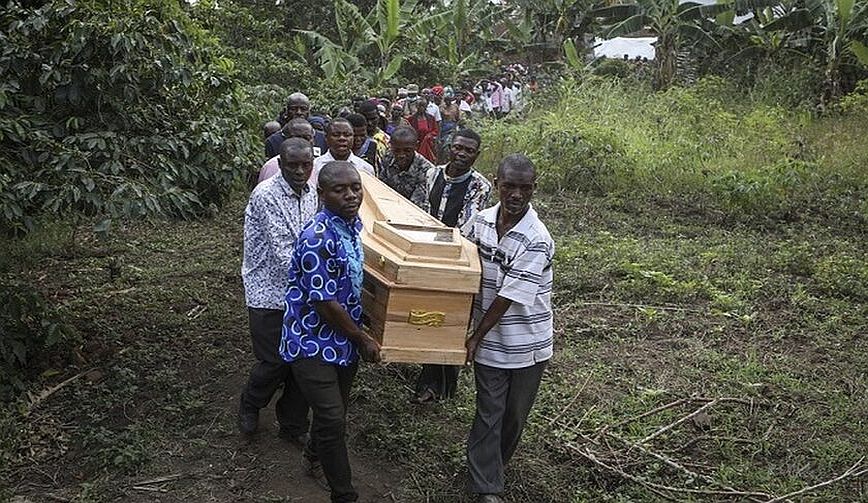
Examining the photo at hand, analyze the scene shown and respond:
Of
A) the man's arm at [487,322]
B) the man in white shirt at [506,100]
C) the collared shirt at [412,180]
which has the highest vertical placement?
the collared shirt at [412,180]

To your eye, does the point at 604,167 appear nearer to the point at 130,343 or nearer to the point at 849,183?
the point at 849,183

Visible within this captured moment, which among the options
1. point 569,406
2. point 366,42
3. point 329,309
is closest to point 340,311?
point 329,309

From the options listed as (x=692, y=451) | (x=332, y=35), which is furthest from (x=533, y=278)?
(x=332, y=35)

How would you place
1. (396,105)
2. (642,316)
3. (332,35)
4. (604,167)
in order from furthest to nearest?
→ 1. (332,35)
2. (396,105)
3. (604,167)
4. (642,316)

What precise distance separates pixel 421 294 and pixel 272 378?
121 centimetres

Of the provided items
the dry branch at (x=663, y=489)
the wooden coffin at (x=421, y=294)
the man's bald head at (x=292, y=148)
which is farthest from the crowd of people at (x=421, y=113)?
the dry branch at (x=663, y=489)

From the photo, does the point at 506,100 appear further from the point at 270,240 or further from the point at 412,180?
the point at 270,240

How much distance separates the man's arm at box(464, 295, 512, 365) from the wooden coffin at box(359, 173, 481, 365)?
0.13 feet

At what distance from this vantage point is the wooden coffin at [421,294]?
357 centimetres

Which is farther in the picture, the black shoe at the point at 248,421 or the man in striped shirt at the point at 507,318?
the black shoe at the point at 248,421

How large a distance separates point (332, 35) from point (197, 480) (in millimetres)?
17143

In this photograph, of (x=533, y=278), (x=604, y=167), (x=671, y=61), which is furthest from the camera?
(x=671, y=61)

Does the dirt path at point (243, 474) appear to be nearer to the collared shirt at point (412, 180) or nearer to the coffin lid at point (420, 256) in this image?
the coffin lid at point (420, 256)

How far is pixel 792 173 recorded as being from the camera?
10766mm
